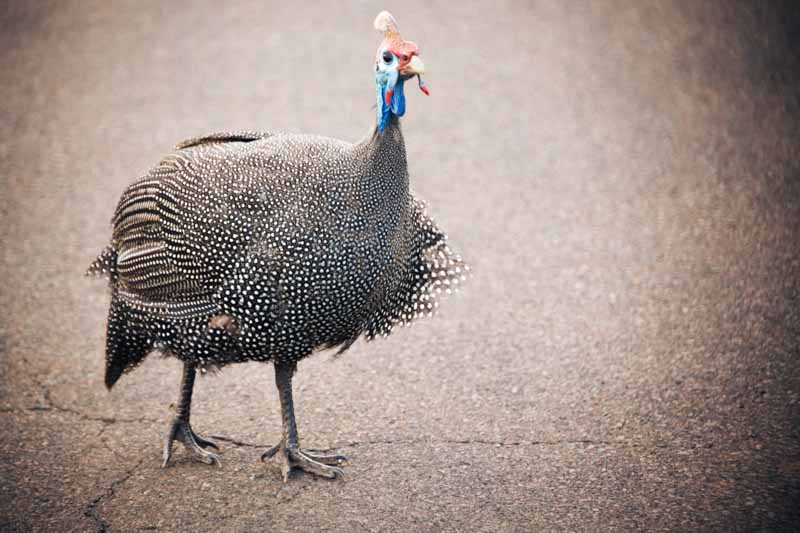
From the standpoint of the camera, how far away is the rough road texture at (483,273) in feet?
10.8

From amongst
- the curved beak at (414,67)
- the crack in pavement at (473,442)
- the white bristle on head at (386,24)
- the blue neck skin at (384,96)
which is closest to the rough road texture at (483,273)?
the crack in pavement at (473,442)

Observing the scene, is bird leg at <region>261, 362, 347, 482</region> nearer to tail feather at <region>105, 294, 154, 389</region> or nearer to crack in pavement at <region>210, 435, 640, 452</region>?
crack in pavement at <region>210, 435, 640, 452</region>

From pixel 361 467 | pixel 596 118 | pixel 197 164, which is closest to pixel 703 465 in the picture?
pixel 361 467

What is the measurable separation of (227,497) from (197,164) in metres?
1.38

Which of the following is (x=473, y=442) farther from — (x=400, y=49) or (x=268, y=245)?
(x=400, y=49)

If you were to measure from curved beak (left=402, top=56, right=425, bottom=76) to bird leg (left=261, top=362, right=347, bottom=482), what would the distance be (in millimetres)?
1314

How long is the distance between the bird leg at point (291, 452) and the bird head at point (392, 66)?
3.81 feet

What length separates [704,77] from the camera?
23.2 ft

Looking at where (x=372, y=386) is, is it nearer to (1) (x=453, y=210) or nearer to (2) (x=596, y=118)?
(1) (x=453, y=210)

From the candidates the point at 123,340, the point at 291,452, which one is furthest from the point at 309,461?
the point at 123,340

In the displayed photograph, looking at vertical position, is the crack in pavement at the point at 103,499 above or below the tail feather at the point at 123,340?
below

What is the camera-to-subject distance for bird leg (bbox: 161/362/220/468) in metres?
3.47

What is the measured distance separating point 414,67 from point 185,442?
1.92 metres

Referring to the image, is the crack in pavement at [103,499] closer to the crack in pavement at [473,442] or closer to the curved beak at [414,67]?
the crack in pavement at [473,442]
